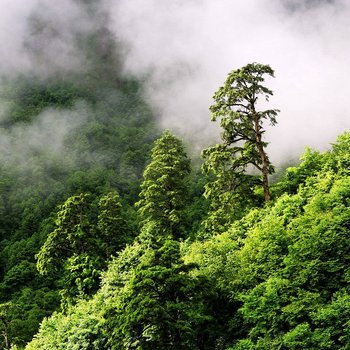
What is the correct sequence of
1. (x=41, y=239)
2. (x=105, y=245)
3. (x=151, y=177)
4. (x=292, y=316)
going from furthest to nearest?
(x=41, y=239) < (x=105, y=245) < (x=151, y=177) < (x=292, y=316)

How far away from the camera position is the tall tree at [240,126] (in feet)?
83.5

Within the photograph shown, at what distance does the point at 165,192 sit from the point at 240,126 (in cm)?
837

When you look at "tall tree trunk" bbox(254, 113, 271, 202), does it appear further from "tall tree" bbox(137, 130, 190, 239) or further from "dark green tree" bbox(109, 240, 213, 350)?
"dark green tree" bbox(109, 240, 213, 350)

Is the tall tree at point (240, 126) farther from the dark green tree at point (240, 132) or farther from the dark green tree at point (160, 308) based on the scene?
the dark green tree at point (160, 308)

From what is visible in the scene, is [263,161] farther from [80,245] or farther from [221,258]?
[80,245]

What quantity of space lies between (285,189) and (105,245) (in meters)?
15.1

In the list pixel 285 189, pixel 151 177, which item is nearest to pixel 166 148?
pixel 151 177

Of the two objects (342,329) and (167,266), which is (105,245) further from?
(342,329)

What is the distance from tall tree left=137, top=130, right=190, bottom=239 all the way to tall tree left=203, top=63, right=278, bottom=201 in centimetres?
567

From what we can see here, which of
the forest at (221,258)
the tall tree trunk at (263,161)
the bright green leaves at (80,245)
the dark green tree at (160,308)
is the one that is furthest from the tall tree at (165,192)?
the dark green tree at (160,308)

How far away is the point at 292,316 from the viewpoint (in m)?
14.1

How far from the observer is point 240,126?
83.7 feet

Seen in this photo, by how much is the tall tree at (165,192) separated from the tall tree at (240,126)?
18.6 ft

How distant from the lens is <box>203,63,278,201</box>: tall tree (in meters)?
25.4
